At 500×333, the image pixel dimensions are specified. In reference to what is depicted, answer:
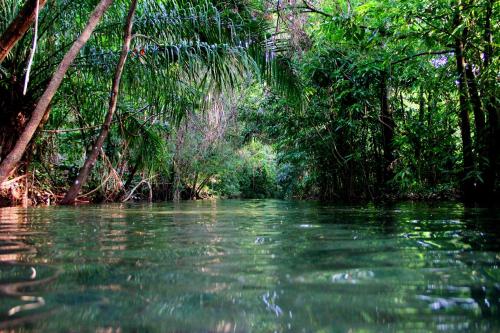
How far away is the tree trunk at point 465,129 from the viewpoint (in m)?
5.21

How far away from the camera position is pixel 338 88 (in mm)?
8094

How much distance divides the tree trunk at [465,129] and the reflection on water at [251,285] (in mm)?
4019

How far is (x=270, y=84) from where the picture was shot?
5.32 m

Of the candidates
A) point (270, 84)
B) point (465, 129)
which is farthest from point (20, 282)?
point (465, 129)

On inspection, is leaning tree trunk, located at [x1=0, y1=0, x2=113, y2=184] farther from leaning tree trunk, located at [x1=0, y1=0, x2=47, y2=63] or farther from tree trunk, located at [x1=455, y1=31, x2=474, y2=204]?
tree trunk, located at [x1=455, y1=31, x2=474, y2=204]

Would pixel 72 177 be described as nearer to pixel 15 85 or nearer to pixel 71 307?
pixel 15 85

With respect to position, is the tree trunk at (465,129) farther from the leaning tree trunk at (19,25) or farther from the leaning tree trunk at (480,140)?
the leaning tree trunk at (19,25)

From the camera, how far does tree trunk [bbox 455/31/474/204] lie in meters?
5.21

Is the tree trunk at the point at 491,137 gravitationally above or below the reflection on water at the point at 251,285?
above

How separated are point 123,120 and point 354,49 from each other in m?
4.17

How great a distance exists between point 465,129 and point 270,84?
2.63m

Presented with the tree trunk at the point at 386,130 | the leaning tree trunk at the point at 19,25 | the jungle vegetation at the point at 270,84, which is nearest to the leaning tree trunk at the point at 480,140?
the jungle vegetation at the point at 270,84

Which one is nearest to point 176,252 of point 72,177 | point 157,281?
point 157,281

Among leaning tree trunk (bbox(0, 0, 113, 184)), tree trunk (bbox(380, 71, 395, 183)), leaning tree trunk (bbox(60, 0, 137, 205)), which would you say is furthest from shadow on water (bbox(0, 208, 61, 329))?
tree trunk (bbox(380, 71, 395, 183))
